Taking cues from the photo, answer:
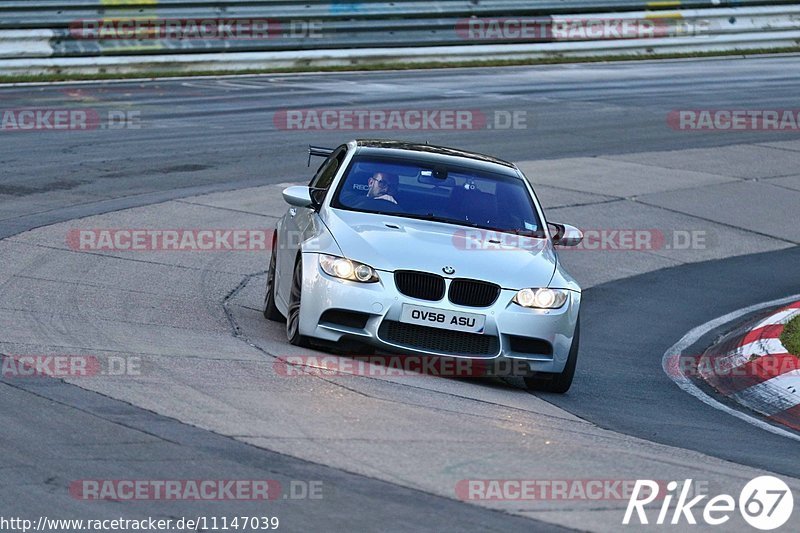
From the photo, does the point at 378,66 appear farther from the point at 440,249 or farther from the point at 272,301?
the point at 440,249

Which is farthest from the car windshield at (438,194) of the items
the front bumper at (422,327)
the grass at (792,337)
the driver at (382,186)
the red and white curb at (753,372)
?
the grass at (792,337)

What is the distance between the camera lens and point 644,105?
25156 millimetres

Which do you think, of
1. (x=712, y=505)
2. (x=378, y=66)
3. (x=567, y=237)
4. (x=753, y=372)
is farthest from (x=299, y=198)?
(x=378, y=66)

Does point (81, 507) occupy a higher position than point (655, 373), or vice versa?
point (81, 507)

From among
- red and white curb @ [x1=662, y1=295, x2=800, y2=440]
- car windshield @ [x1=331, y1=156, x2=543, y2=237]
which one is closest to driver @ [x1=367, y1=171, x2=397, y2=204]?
car windshield @ [x1=331, y1=156, x2=543, y2=237]

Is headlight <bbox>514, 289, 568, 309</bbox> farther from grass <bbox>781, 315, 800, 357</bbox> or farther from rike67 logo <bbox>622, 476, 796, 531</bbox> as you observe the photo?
rike67 logo <bbox>622, 476, 796, 531</bbox>

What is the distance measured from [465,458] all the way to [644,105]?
Result: 19309 mm

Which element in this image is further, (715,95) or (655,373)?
(715,95)

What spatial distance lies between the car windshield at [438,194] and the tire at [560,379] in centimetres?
118

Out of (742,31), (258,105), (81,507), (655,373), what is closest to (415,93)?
(258,105)

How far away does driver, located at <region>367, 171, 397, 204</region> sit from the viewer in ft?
32.8

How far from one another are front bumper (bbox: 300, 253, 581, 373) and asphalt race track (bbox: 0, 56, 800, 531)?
25 centimetres

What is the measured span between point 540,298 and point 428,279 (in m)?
0.78

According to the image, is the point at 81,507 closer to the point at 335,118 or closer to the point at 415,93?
the point at 335,118
